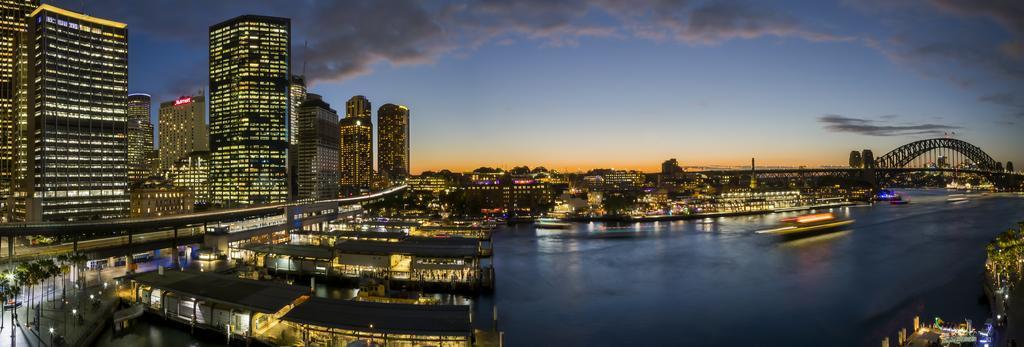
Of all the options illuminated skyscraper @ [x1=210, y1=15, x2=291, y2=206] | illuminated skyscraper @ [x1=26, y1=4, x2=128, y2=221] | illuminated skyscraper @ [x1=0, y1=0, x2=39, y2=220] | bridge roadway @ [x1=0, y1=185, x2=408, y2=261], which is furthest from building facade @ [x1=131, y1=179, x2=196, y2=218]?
bridge roadway @ [x1=0, y1=185, x2=408, y2=261]

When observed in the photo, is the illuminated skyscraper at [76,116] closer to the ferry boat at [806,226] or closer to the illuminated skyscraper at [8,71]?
the illuminated skyscraper at [8,71]

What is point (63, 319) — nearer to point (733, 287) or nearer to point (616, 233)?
point (733, 287)

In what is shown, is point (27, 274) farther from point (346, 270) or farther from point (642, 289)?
point (642, 289)

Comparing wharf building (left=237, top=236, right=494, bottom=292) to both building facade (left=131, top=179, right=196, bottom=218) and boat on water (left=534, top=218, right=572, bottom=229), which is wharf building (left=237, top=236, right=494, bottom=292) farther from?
building facade (left=131, top=179, right=196, bottom=218)

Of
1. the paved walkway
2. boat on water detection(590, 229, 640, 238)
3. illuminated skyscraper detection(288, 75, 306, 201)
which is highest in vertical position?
illuminated skyscraper detection(288, 75, 306, 201)

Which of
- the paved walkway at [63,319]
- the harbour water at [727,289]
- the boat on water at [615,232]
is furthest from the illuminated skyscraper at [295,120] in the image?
the paved walkway at [63,319]

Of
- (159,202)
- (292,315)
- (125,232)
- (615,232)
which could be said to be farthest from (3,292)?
(159,202)

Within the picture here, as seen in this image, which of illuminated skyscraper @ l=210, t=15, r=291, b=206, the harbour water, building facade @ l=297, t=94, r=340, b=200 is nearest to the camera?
the harbour water
